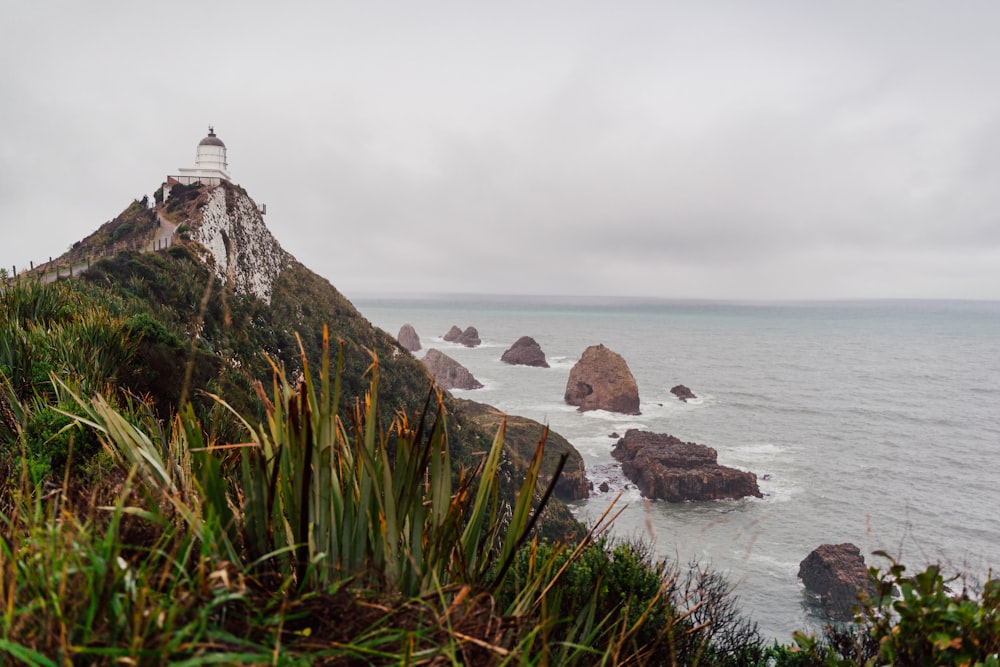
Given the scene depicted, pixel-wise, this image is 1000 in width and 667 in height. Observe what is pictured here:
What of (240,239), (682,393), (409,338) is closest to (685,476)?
(240,239)

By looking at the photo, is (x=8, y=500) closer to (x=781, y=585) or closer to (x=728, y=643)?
(x=728, y=643)

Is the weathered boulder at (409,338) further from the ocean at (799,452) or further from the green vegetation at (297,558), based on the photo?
the green vegetation at (297,558)

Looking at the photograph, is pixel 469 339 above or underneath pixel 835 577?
above

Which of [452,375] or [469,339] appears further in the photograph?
[469,339]

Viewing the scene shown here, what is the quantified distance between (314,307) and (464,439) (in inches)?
549

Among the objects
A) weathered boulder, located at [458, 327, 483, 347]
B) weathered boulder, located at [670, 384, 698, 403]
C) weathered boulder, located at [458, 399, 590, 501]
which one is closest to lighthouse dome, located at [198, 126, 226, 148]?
weathered boulder, located at [458, 399, 590, 501]

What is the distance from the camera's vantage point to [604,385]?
219ft

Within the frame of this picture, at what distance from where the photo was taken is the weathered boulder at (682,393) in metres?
78.7

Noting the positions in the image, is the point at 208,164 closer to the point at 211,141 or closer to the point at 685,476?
the point at 211,141

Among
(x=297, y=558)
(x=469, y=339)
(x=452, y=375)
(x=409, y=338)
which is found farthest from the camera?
(x=469, y=339)

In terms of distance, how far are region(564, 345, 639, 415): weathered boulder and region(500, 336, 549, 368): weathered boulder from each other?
111ft

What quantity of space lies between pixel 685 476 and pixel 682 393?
40.8 meters

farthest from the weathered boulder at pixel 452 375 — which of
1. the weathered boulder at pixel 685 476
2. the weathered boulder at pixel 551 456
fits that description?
the weathered boulder at pixel 685 476

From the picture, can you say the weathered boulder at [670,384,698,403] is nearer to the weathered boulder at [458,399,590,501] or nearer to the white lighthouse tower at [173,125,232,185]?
the weathered boulder at [458,399,590,501]
